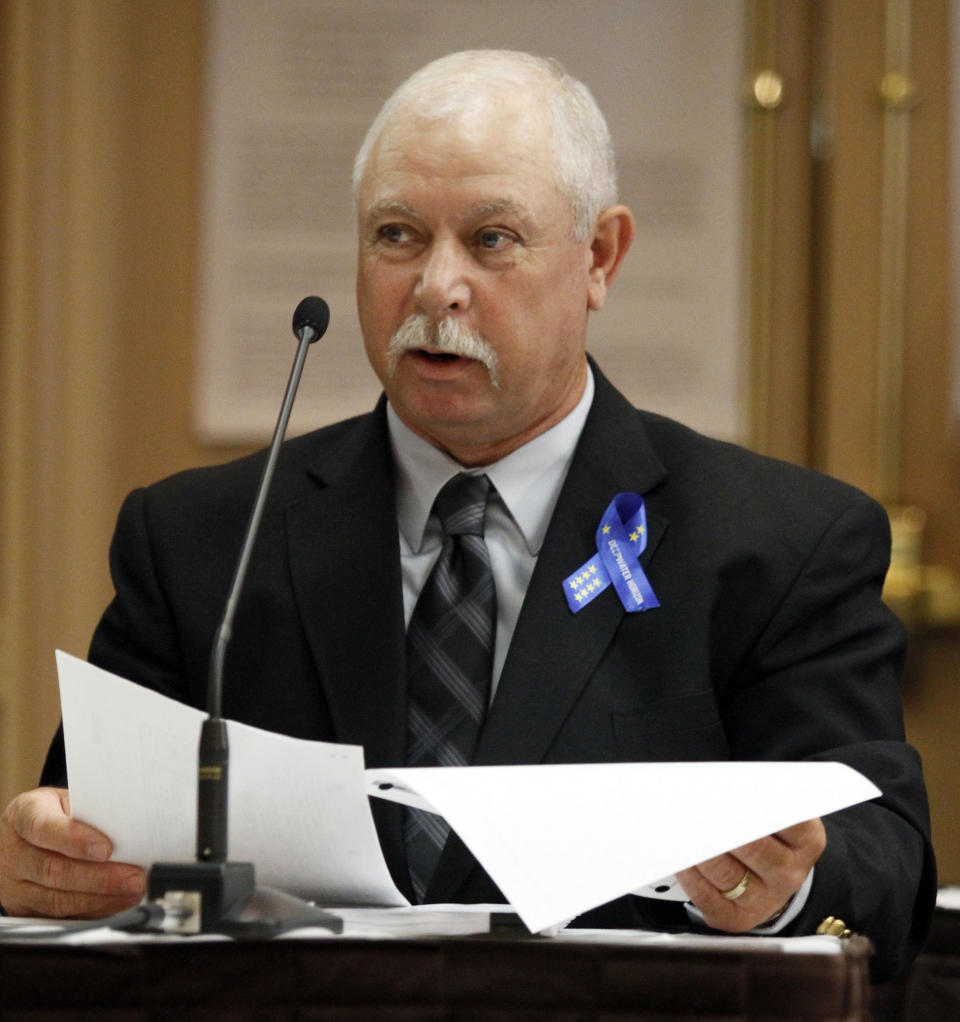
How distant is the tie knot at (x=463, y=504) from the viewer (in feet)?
5.85

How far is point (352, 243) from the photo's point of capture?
11.1ft

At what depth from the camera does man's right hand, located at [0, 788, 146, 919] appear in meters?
1.27

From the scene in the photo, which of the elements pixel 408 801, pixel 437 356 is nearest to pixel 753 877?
pixel 408 801

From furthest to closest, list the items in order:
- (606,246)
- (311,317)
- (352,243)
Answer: (352,243) → (606,246) → (311,317)

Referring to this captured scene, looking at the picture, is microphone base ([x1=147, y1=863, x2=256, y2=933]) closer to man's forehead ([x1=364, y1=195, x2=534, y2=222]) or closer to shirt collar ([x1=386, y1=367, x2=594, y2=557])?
shirt collar ([x1=386, y1=367, x2=594, y2=557])

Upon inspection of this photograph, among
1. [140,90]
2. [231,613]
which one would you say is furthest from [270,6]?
[231,613]

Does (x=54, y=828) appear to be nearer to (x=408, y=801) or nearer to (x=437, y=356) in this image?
(x=408, y=801)

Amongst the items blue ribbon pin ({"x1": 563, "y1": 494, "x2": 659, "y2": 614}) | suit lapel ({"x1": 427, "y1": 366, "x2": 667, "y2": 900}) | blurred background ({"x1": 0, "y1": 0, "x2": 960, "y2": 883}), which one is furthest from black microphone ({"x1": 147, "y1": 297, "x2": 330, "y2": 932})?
blurred background ({"x1": 0, "y1": 0, "x2": 960, "y2": 883})

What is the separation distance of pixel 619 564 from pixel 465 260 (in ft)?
1.33

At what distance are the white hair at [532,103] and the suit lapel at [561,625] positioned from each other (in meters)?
0.29

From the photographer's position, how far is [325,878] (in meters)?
1.22

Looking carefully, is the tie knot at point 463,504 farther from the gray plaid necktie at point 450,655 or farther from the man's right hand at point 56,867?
the man's right hand at point 56,867

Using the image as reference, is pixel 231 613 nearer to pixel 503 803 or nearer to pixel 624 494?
pixel 503 803

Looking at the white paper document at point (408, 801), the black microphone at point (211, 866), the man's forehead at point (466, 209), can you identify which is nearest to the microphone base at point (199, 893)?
the black microphone at point (211, 866)
